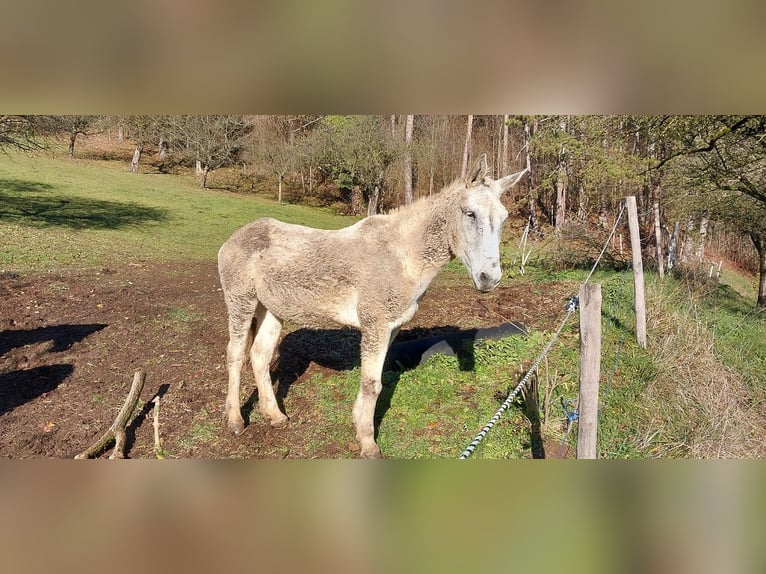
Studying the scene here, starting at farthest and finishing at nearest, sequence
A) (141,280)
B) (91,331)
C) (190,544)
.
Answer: (141,280) < (91,331) < (190,544)

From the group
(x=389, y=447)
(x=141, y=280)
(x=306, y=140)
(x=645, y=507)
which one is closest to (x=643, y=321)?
(x=389, y=447)

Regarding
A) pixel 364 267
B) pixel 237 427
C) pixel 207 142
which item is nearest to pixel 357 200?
pixel 207 142

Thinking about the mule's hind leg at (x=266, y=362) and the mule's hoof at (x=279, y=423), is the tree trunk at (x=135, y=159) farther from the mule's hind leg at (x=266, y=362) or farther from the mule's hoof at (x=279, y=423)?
the mule's hoof at (x=279, y=423)

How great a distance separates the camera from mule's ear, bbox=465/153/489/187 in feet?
10.6

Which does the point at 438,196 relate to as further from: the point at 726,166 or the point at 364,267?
the point at 726,166

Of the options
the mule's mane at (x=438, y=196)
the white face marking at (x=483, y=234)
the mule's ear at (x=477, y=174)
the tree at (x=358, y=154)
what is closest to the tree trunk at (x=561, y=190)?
the tree at (x=358, y=154)

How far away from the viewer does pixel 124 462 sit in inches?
45.2

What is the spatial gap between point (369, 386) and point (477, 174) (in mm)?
2128

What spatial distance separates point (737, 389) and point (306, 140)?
17.9 metres

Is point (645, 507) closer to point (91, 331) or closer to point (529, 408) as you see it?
point (529, 408)

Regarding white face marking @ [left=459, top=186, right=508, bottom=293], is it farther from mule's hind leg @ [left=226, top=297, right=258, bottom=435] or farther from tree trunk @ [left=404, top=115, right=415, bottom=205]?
tree trunk @ [left=404, top=115, right=415, bottom=205]

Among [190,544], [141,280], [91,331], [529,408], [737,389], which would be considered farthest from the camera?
[141,280]

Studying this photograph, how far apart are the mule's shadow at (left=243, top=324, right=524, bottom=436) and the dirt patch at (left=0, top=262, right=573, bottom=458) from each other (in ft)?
0.10

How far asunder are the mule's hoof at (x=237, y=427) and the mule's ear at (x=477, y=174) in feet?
11.2
